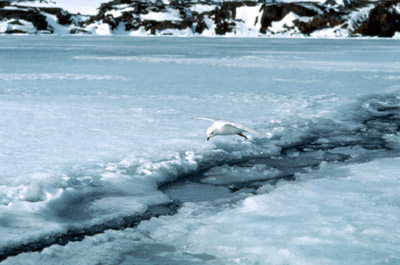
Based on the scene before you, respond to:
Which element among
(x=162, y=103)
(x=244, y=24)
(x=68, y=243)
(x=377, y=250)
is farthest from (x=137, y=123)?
(x=244, y=24)

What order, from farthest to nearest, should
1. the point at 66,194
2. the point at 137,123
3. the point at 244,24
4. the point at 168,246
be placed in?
the point at 244,24 → the point at 137,123 → the point at 66,194 → the point at 168,246

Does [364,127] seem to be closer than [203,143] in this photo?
No

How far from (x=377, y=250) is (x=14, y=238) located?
2.68 meters

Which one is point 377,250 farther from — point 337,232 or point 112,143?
point 112,143

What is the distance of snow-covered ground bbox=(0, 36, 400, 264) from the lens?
371cm

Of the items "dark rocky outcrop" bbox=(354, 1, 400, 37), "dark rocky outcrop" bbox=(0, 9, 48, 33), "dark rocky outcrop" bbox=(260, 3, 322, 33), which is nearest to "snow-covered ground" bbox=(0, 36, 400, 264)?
"dark rocky outcrop" bbox=(354, 1, 400, 37)

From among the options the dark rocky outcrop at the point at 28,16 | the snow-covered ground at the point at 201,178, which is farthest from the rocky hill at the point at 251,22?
the snow-covered ground at the point at 201,178

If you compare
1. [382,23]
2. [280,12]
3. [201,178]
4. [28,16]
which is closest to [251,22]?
[280,12]

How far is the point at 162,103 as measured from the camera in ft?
35.3

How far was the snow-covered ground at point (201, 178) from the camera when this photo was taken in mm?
3707

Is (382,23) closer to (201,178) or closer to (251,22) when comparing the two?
(251,22)

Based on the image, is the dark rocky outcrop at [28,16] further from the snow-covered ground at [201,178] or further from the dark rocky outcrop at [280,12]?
the snow-covered ground at [201,178]

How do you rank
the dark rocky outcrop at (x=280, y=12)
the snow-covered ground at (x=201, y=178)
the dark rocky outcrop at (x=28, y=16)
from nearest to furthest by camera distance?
1. the snow-covered ground at (x=201, y=178)
2. the dark rocky outcrop at (x=280, y=12)
3. the dark rocky outcrop at (x=28, y=16)

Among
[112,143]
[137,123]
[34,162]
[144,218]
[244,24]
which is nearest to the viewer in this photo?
[144,218]
